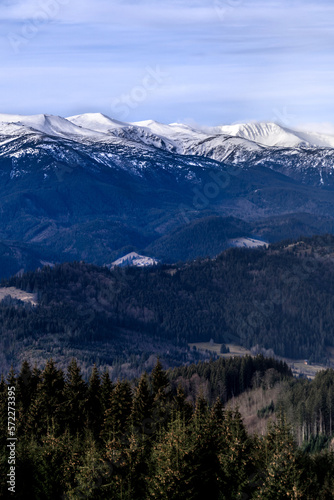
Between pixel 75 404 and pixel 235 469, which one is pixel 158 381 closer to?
pixel 75 404

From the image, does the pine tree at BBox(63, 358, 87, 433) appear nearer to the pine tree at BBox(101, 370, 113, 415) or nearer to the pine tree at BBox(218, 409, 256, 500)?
the pine tree at BBox(101, 370, 113, 415)

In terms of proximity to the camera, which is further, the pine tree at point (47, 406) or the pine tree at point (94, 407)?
the pine tree at point (94, 407)

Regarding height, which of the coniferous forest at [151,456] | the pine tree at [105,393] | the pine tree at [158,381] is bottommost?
the coniferous forest at [151,456]

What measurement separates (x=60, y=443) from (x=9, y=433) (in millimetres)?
9863

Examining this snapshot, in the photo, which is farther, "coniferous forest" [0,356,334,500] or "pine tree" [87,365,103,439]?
"pine tree" [87,365,103,439]

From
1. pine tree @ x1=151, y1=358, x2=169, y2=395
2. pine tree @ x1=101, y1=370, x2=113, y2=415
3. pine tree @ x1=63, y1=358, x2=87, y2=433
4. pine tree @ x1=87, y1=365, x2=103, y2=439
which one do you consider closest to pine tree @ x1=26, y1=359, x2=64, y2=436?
pine tree @ x1=63, y1=358, x2=87, y2=433

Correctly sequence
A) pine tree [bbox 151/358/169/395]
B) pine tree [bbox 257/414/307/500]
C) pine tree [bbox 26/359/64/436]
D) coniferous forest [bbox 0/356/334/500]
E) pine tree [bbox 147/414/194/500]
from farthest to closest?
1. pine tree [bbox 151/358/169/395]
2. pine tree [bbox 26/359/64/436]
3. coniferous forest [bbox 0/356/334/500]
4. pine tree [bbox 147/414/194/500]
5. pine tree [bbox 257/414/307/500]

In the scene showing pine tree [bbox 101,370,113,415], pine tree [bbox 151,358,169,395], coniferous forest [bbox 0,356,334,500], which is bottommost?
coniferous forest [bbox 0,356,334,500]

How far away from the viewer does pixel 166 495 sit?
8962 cm

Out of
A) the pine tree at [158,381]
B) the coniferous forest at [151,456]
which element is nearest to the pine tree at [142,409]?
the coniferous forest at [151,456]

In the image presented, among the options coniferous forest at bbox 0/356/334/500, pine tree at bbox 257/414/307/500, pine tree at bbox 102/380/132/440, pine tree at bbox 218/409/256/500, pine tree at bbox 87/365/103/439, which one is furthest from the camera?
pine tree at bbox 87/365/103/439

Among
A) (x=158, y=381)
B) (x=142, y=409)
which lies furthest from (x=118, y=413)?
(x=158, y=381)

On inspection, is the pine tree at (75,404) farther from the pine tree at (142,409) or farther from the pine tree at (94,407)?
the pine tree at (142,409)

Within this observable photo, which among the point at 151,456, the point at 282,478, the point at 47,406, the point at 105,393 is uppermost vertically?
the point at 105,393
